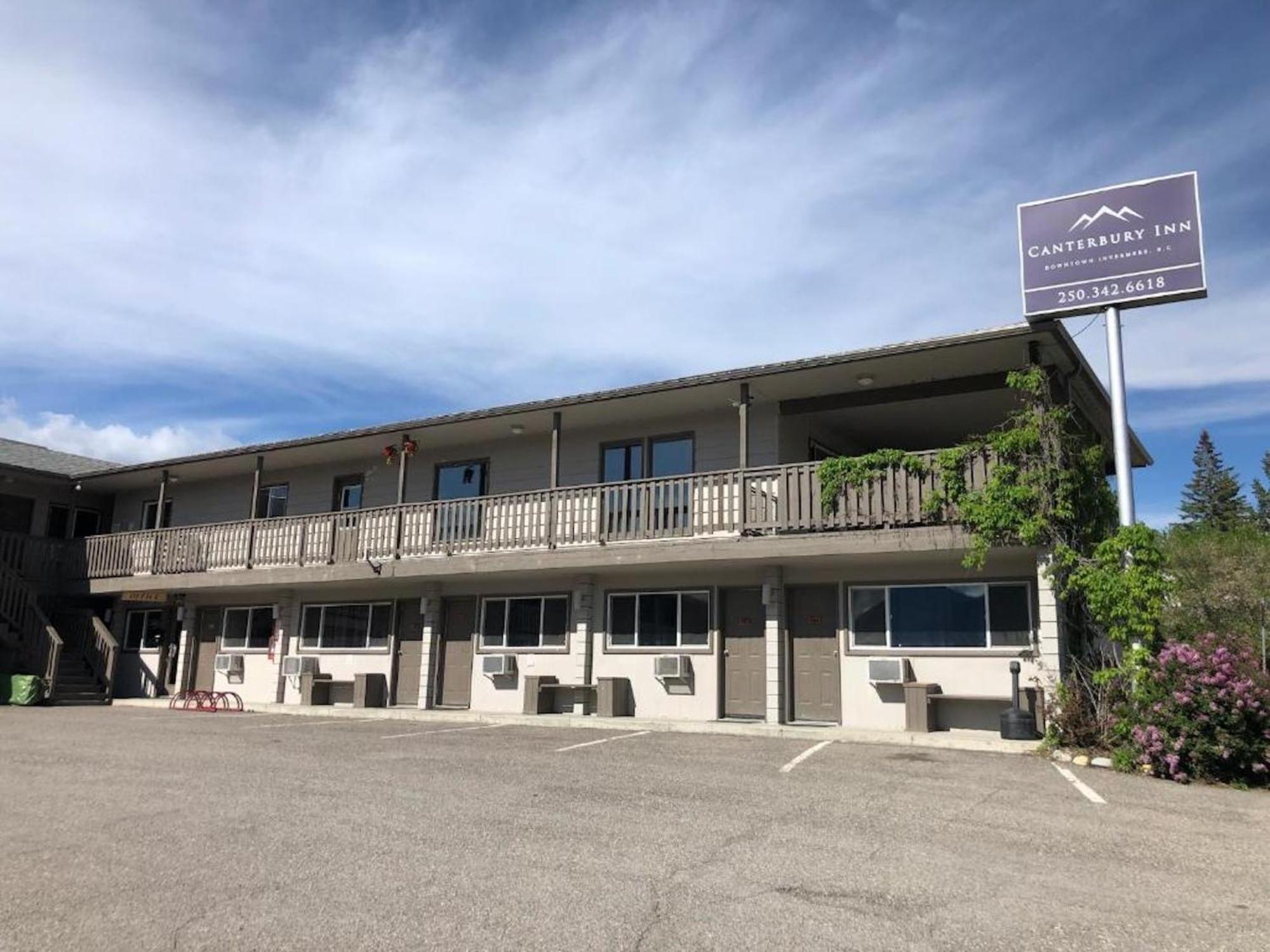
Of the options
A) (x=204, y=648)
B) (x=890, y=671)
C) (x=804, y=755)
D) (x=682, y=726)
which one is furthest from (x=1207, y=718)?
(x=204, y=648)

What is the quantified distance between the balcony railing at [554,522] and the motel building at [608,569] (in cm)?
5

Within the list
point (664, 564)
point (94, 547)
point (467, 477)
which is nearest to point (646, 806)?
point (664, 564)

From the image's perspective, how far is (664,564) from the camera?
54.2 ft

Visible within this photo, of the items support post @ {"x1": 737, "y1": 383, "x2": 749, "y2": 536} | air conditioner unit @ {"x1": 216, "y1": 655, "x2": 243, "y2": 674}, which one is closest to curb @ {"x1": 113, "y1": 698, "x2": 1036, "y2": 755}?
air conditioner unit @ {"x1": 216, "y1": 655, "x2": 243, "y2": 674}

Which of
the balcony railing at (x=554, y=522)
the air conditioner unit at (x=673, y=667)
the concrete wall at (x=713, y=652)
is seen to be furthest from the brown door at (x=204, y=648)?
the air conditioner unit at (x=673, y=667)

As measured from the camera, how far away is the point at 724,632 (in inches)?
663

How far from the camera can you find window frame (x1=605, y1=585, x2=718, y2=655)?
55.3 feet

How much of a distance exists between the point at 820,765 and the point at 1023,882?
16.6 feet

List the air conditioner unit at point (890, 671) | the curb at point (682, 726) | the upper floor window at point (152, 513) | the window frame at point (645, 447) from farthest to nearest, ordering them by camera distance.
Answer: the upper floor window at point (152, 513) < the window frame at point (645, 447) < the air conditioner unit at point (890, 671) < the curb at point (682, 726)

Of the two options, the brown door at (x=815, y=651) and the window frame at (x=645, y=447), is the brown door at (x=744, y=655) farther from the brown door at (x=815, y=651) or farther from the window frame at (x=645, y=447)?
the window frame at (x=645, y=447)

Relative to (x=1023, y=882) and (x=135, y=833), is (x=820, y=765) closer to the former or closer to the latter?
(x=1023, y=882)

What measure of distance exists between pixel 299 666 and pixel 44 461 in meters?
13.9

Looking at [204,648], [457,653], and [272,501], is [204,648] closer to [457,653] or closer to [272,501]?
[272,501]

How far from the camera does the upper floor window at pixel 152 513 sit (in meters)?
27.4
